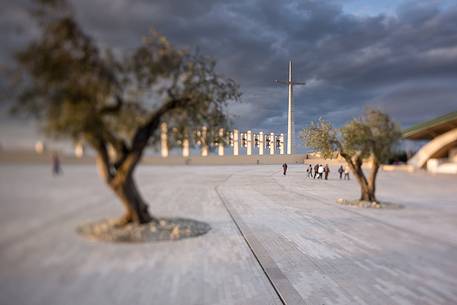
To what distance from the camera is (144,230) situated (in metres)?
1.66

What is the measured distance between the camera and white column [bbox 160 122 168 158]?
1824 millimetres

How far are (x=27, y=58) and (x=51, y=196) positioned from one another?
461mm

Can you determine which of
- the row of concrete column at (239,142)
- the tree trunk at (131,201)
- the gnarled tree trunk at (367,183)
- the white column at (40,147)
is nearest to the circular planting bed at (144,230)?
the tree trunk at (131,201)

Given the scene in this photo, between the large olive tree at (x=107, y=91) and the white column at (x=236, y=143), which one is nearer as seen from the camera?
the large olive tree at (x=107, y=91)

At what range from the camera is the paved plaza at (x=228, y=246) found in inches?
45.6

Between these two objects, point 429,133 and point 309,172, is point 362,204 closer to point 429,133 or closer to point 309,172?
point 429,133

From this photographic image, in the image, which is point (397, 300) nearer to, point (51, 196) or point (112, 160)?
point (112, 160)

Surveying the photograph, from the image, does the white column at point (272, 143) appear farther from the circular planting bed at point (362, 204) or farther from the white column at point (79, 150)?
the circular planting bed at point (362, 204)

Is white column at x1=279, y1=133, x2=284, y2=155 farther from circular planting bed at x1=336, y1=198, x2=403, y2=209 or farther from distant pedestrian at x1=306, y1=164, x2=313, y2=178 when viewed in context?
circular planting bed at x1=336, y1=198, x2=403, y2=209

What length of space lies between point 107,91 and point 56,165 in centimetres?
31

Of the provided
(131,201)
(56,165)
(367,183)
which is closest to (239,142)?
(131,201)

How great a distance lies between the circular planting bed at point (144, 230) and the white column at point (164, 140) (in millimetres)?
370

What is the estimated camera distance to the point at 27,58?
103cm

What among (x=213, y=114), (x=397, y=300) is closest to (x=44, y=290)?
(x=213, y=114)
